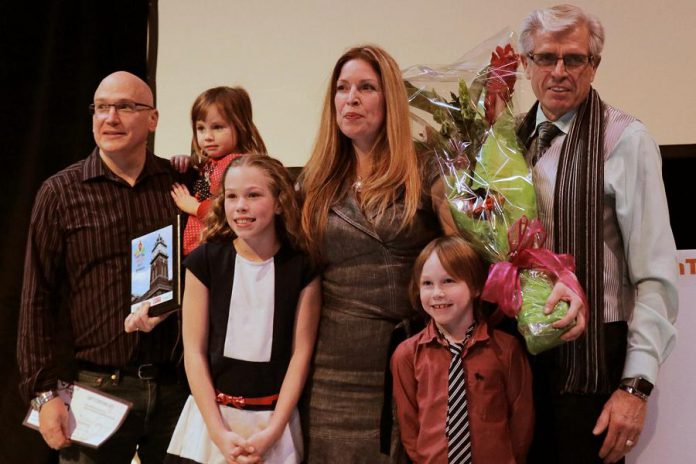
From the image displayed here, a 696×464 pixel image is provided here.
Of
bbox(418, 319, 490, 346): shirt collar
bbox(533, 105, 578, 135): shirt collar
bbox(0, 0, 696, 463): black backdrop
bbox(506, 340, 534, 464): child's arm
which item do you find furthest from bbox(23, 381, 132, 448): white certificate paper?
bbox(533, 105, 578, 135): shirt collar

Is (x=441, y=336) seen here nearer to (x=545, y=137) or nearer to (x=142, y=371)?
(x=545, y=137)

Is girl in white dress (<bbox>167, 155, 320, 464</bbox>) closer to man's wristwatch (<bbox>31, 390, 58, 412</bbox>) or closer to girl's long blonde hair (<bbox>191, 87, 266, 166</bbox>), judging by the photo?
man's wristwatch (<bbox>31, 390, 58, 412</bbox>)

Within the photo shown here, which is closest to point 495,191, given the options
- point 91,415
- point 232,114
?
point 232,114

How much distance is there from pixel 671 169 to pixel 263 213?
1874 mm

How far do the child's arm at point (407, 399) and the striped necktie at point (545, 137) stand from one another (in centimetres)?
70

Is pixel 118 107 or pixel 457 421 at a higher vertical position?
pixel 118 107

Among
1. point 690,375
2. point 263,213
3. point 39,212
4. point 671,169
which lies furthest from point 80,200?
point 671,169

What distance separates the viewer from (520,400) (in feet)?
6.77

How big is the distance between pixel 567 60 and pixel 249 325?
46.4 inches

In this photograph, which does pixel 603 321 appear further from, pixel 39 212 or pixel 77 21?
pixel 77 21

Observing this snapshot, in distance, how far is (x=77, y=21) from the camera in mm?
3795

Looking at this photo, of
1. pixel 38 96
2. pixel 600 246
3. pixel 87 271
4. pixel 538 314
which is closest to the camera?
pixel 538 314

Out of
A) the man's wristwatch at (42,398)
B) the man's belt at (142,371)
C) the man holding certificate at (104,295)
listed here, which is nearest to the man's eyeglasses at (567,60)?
the man holding certificate at (104,295)

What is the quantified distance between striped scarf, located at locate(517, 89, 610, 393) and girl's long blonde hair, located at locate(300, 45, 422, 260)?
0.42 m
